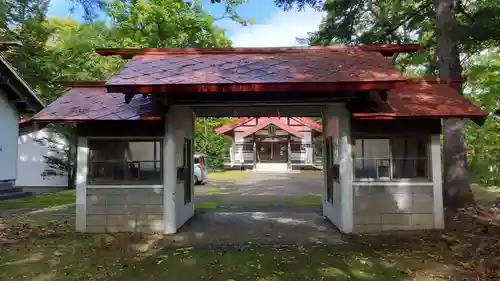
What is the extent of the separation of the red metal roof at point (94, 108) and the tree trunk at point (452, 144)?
6.42 meters

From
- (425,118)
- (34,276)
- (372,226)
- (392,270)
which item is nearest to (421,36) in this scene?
(425,118)

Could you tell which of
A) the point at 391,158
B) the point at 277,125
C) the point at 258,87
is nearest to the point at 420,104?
the point at 391,158

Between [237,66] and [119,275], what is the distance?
4.32m

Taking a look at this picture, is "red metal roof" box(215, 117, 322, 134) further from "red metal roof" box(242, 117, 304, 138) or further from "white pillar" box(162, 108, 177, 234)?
"white pillar" box(162, 108, 177, 234)

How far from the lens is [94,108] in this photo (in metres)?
7.57

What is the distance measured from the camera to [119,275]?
5.02 m

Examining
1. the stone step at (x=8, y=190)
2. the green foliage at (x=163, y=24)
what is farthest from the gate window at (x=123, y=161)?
the green foliage at (x=163, y=24)

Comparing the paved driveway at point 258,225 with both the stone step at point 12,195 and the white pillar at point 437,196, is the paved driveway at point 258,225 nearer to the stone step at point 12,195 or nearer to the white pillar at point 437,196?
the white pillar at point 437,196

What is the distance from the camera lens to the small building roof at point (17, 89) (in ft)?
40.3

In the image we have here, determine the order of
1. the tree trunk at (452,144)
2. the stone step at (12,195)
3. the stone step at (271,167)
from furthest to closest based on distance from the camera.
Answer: the stone step at (271,167), the stone step at (12,195), the tree trunk at (452,144)

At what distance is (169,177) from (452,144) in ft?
20.5

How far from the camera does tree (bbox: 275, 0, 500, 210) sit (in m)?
7.10

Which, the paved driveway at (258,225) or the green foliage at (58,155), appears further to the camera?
the green foliage at (58,155)

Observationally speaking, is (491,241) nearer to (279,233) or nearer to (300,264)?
(300,264)
